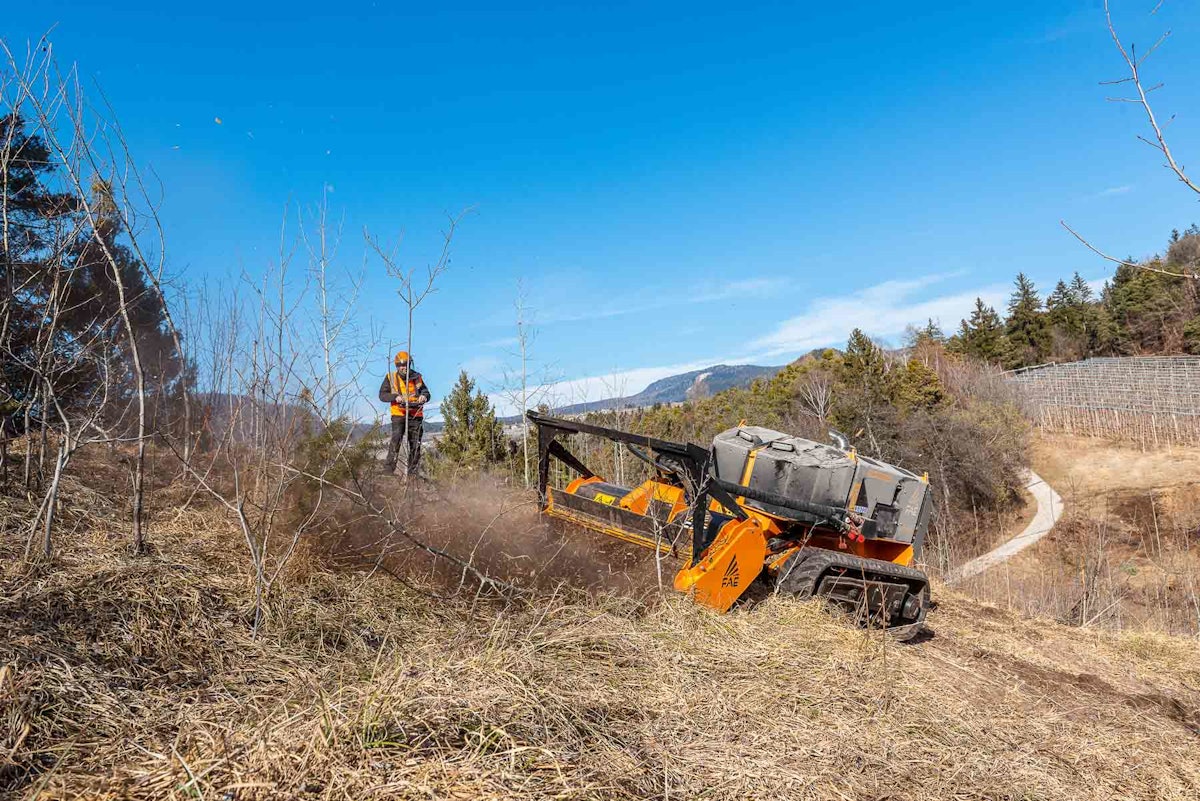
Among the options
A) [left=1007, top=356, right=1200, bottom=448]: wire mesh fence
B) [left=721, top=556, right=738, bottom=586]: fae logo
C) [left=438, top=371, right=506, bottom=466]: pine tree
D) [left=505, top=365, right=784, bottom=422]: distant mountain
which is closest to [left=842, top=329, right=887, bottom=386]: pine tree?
[left=505, top=365, right=784, bottom=422]: distant mountain

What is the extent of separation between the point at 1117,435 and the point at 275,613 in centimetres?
4202

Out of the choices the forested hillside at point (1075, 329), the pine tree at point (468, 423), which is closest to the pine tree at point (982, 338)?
the forested hillside at point (1075, 329)

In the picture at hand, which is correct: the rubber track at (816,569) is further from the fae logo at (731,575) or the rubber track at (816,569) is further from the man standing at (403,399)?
the man standing at (403,399)

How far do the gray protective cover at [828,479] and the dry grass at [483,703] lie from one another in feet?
4.61

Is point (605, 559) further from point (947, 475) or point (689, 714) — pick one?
point (947, 475)

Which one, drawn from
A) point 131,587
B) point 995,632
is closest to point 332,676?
point 131,587

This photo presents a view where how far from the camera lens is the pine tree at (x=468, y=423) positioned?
715 inches

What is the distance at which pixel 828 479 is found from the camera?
21.3 feet

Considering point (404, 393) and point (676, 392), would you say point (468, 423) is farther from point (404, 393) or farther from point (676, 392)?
point (676, 392)

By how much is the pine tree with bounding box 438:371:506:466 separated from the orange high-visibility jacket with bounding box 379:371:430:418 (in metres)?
8.30

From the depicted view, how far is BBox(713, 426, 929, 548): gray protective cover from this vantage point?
21.3 feet

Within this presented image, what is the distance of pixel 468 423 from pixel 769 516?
13724mm

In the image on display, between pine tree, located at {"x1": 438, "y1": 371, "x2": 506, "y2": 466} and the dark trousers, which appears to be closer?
the dark trousers

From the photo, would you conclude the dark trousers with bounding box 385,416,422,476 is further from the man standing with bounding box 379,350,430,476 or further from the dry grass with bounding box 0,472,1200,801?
the dry grass with bounding box 0,472,1200,801
